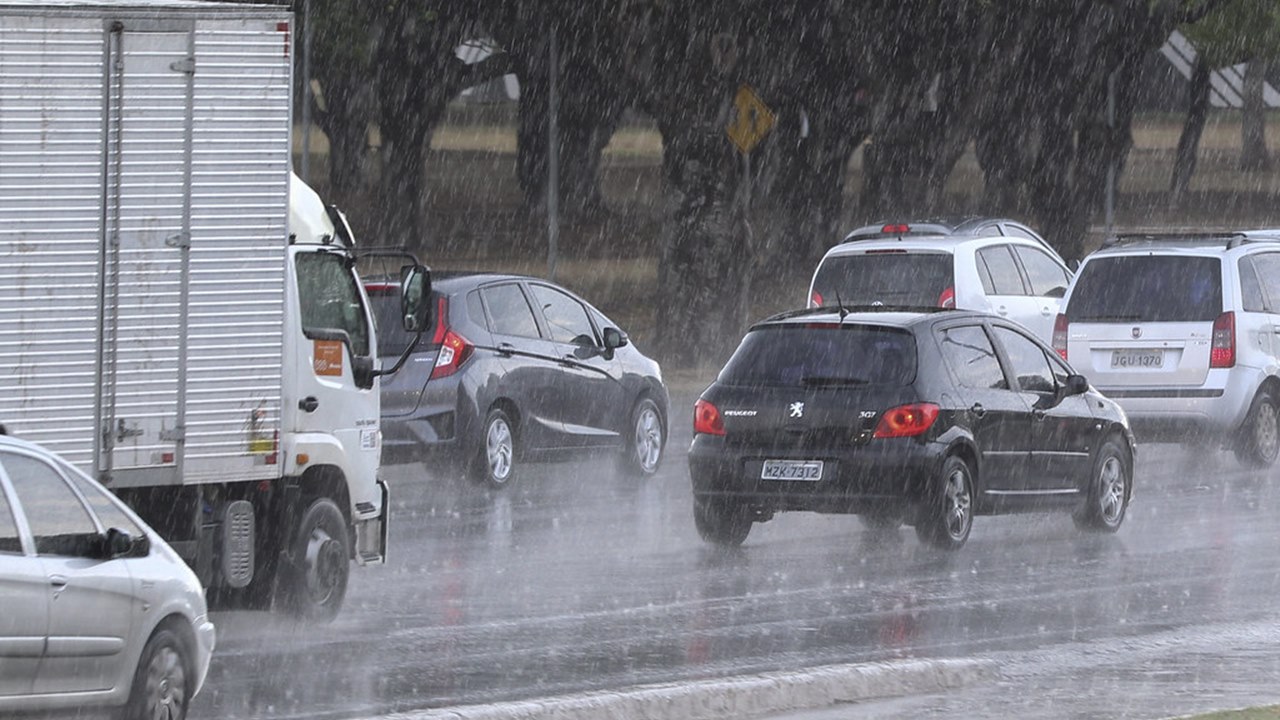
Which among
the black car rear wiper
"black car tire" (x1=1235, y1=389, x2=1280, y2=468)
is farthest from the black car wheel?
"black car tire" (x1=1235, y1=389, x2=1280, y2=468)

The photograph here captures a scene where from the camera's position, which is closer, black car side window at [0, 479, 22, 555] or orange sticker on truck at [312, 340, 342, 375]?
black car side window at [0, 479, 22, 555]

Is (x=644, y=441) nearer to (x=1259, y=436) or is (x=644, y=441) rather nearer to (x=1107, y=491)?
(x=1107, y=491)

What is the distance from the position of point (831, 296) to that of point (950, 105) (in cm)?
1685

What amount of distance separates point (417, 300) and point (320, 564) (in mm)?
1500

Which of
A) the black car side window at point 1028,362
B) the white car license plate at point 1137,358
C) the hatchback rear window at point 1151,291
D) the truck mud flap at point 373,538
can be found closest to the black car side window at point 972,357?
the black car side window at point 1028,362

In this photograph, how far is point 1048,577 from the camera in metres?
14.0

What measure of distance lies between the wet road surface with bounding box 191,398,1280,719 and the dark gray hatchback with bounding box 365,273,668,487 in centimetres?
50

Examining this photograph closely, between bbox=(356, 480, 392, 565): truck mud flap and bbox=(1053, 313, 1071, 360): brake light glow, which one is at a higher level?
bbox=(1053, 313, 1071, 360): brake light glow

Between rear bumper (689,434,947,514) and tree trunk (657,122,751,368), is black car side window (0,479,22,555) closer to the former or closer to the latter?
rear bumper (689,434,947,514)

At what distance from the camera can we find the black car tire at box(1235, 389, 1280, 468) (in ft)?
65.9

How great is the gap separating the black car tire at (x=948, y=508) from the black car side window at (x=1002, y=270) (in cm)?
834

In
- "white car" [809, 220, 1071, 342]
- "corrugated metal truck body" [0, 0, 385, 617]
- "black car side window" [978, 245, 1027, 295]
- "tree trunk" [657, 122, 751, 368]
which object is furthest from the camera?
"tree trunk" [657, 122, 751, 368]

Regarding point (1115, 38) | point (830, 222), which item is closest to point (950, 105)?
A: point (1115, 38)

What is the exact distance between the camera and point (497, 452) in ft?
59.7
